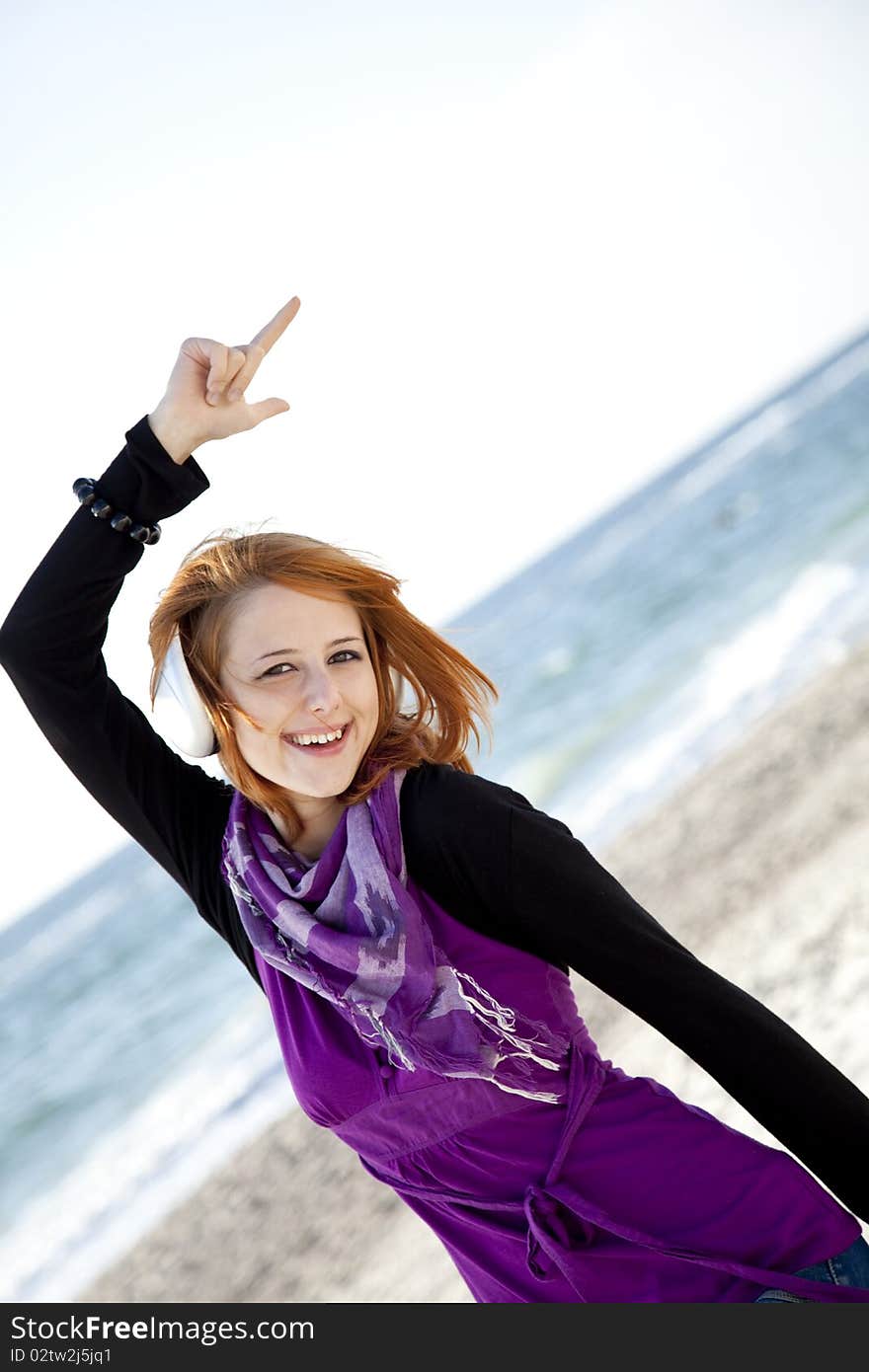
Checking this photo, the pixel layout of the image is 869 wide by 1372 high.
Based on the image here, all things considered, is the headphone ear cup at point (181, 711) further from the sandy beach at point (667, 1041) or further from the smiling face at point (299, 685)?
the sandy beach at point (667, 1041)


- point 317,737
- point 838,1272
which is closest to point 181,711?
point 317,737

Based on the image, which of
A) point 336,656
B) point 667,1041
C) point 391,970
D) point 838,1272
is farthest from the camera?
point 667,1041

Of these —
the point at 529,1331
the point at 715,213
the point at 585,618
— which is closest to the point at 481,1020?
the point at 529,1331

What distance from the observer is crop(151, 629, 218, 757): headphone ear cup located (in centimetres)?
205

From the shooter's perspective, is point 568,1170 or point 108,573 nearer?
point 568,1170

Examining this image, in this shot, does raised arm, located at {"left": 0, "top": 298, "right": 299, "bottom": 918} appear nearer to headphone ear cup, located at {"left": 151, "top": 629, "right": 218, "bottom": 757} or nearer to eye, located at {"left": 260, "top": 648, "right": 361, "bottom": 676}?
headphone ear cup, located at {"left": 151, "top": 629, "right": 218, "bottom": 757}

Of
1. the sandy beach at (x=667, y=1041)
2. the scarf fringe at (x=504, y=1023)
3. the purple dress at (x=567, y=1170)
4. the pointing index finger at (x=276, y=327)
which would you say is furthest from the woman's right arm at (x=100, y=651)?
the sandy beach at (x=667, y=1041)

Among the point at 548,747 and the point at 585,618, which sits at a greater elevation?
the point at 548,747

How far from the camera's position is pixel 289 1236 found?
206 inches

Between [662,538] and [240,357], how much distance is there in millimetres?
28892

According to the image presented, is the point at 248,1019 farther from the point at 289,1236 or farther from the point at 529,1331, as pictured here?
the point at 529,1331

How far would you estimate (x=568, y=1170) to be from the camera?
71.3 inches

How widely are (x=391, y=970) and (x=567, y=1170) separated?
394 millimetres

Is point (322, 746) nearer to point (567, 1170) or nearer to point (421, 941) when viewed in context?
point (421, 941)
